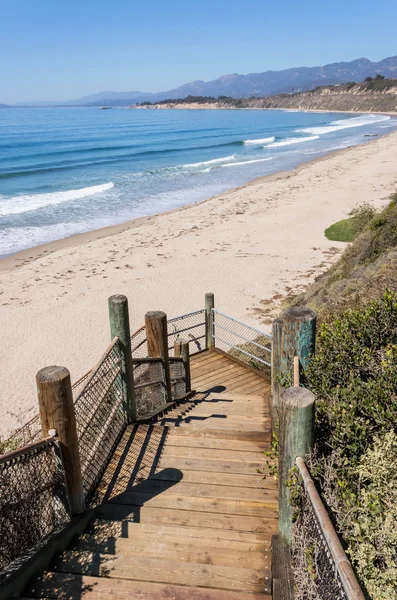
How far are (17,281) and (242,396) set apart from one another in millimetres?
13137

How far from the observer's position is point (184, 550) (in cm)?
392

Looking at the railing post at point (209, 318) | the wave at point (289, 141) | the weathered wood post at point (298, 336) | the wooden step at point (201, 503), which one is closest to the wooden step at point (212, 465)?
the wooden step at point (201, 503)

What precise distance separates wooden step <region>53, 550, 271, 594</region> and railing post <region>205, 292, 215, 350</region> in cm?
543

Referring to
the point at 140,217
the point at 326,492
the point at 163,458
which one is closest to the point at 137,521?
the point at 163,458

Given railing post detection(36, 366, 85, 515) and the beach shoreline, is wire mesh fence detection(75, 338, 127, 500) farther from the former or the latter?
the beach shoreline

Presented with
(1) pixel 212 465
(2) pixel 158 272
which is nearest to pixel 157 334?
(1) pixel 212 465

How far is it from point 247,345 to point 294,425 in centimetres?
Answer: 754

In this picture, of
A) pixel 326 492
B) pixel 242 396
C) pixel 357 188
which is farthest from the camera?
pixel 357 188

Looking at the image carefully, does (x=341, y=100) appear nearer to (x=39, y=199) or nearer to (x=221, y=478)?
(x=39, y=199)

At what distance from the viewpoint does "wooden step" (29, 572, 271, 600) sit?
133 inches

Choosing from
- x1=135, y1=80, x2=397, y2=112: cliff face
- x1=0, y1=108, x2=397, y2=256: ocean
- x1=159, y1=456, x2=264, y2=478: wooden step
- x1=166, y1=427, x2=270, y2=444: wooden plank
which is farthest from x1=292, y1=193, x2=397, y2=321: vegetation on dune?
x1=135, y1=80, x2=397, y2=112: cliff face

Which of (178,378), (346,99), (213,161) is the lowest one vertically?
(178,378)

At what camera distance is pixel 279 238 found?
21.5 m

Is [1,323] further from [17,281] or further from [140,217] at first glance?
[140,217]
